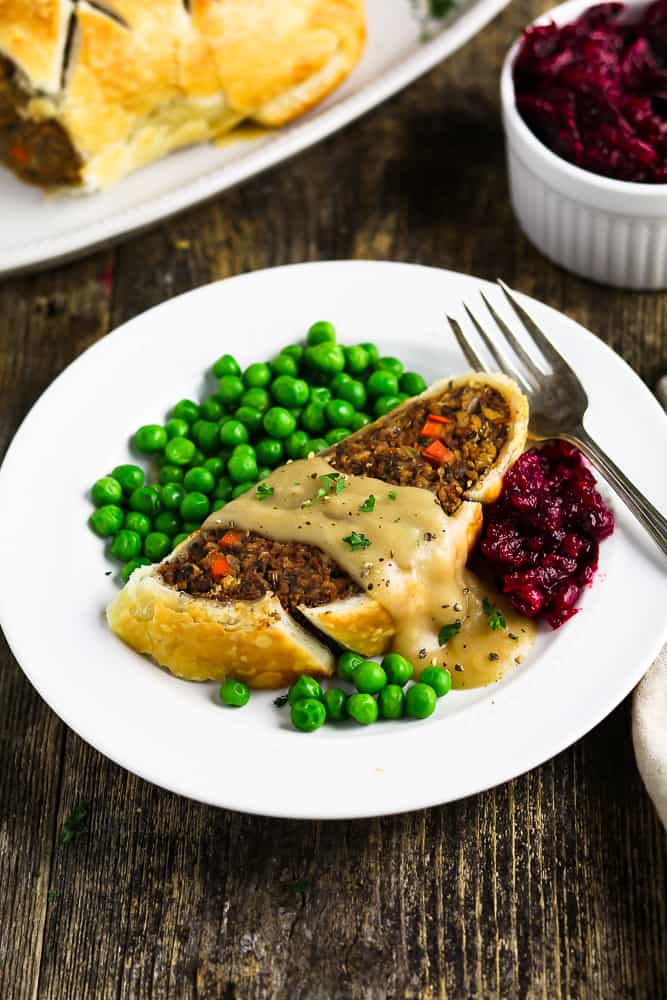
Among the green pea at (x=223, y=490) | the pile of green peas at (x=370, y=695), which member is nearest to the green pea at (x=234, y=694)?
the pile of green peas at (x=370, y=695)

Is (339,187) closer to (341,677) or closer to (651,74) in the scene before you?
(651,74)

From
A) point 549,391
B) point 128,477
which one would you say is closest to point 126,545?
point 128,477

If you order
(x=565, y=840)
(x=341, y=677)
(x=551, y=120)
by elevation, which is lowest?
(x=565, y=840)

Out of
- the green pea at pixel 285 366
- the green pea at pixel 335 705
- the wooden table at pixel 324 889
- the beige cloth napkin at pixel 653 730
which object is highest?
the green pea at pixel 285 366

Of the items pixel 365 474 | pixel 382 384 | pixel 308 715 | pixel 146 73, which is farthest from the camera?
pixel 146 73

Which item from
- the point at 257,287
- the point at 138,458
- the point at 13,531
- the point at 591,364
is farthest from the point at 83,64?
the point at 591,364

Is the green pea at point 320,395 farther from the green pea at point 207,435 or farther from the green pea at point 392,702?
the green pea at point 392,702

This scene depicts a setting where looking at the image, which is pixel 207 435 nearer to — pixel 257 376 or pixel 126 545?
pixel 257 376
